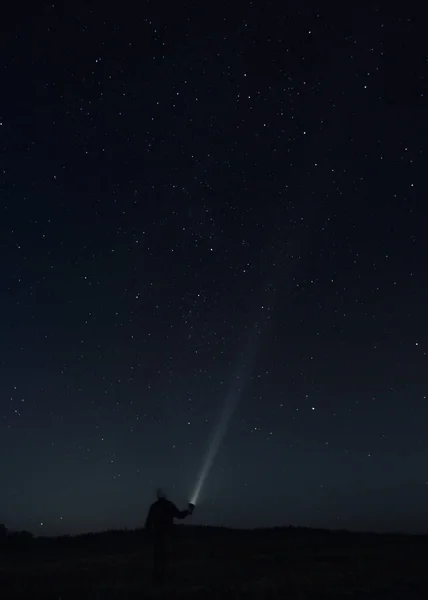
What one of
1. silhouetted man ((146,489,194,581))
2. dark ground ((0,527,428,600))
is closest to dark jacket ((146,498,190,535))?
Answer: silhouetted man ((146,489,194,581))

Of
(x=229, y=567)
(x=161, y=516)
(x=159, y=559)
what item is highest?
(x=161, y=516)

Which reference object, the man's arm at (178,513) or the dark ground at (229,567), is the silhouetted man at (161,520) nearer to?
the man's arm at (178,513)

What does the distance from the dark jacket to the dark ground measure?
3.23 feet

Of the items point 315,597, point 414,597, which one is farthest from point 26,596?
point 414,597

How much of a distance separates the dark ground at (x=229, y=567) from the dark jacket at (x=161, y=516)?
3.23ft

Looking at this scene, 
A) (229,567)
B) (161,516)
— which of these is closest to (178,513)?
(161,516)

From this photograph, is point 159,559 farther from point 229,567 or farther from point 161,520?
point 229,567

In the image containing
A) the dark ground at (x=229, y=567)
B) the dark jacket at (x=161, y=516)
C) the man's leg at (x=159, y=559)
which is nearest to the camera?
the dark ground at (x=229, y=567)

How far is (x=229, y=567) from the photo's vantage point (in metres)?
16.0

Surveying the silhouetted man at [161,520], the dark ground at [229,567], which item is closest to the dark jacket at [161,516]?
the silhouetted man at [161,520]

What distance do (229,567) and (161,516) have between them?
2944 millimetres

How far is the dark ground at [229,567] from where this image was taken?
473 inches

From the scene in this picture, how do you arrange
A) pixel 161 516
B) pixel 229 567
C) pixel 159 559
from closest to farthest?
pixel 159 559 < pixel 161 516 < pixel 229 567

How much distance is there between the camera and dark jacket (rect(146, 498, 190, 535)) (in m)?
14.1
